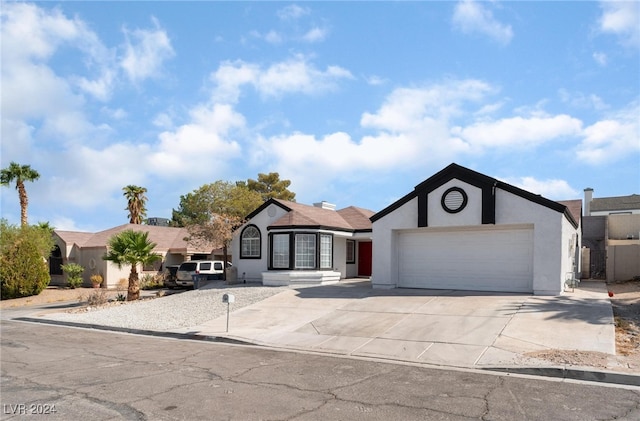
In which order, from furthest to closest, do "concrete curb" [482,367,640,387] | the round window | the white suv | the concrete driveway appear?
the white suv
the round window
the concrete driveway
"concrete curb" [482,367,640,387]

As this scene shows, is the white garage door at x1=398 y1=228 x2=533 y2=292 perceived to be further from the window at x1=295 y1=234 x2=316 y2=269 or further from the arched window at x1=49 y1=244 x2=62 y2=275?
the arched window at x1=49 y1=244 x2=62 y2=275

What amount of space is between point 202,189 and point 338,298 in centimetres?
1899

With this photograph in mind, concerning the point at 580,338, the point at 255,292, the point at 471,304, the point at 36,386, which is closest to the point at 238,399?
the point at 36,386

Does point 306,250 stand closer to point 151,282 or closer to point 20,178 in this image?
point 151,282

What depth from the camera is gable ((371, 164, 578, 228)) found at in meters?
17.8

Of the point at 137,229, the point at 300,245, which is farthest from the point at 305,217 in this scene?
the point at 137,229

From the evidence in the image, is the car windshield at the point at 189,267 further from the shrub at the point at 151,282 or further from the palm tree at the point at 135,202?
the palm tree at the point at 135,202

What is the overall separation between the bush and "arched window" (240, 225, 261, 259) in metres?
13.0

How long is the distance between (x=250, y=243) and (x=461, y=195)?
11.9 metres

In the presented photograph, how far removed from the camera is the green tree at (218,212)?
25938 mm

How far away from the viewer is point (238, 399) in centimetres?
736

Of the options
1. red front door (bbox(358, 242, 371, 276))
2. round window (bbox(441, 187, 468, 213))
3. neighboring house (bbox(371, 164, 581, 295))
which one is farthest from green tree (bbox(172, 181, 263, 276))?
round window (bbox(441, 187, 468, 213))

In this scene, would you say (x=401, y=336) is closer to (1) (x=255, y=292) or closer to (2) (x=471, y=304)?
(2) (x=471, y=304)

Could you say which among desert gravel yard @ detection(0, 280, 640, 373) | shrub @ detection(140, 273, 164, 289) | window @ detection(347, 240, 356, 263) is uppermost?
window @ detection(347, 240, 356, 263)
